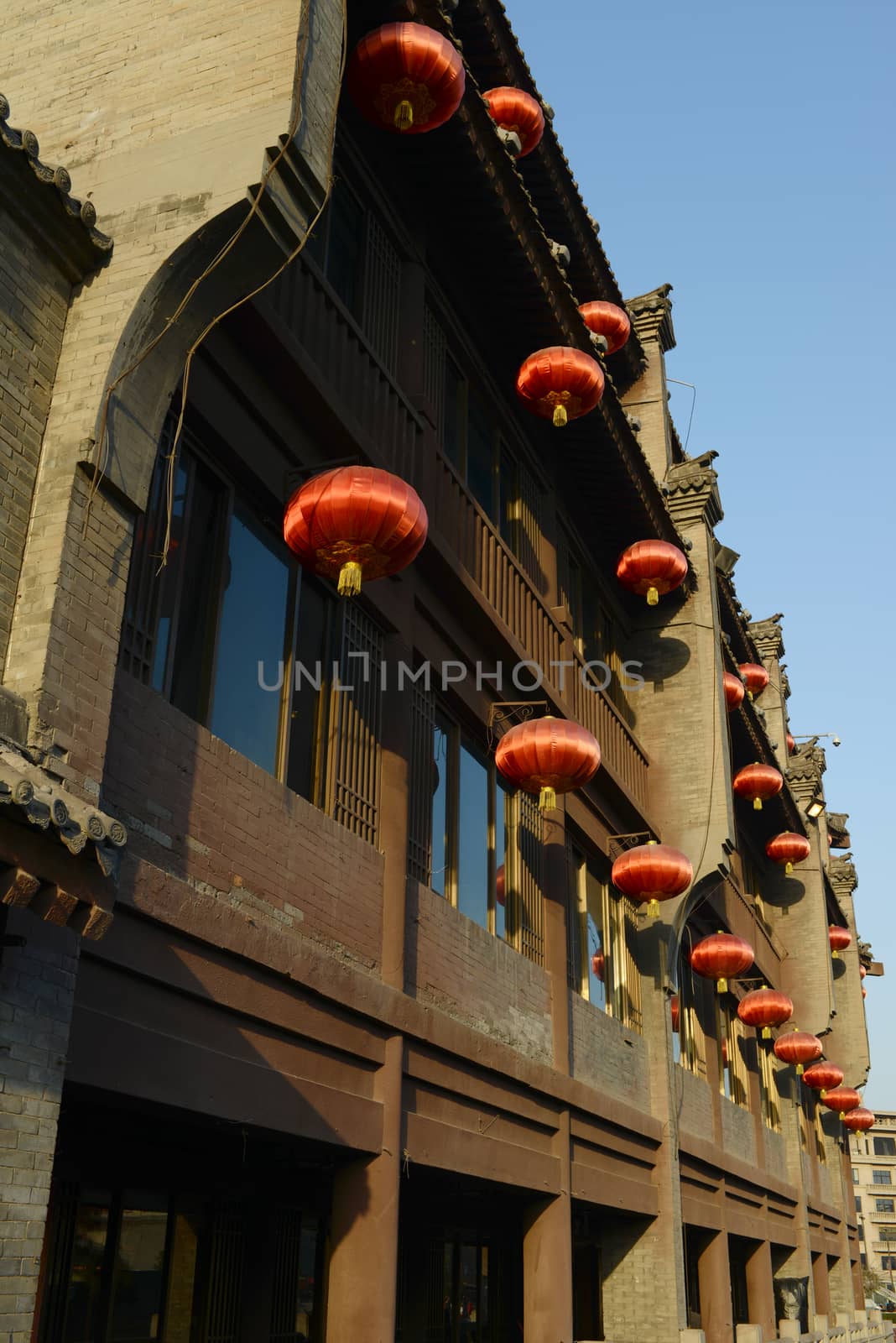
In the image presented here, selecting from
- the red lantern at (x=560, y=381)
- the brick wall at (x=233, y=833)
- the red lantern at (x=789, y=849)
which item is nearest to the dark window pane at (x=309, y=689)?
the brick wall at (x=233, y=833)

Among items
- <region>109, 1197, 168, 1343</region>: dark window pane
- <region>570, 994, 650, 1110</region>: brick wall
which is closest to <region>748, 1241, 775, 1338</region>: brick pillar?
<region>570, 994, 650, 1110</region>: brick wall

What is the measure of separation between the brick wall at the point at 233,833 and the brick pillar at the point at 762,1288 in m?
16.9

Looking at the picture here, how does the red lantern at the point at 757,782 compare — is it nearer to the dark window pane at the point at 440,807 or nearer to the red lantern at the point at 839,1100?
the red lantern at the point at 839,1100

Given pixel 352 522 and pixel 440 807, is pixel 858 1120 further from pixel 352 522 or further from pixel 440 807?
pixel 352 522

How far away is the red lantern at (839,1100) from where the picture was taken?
31016 millimetres

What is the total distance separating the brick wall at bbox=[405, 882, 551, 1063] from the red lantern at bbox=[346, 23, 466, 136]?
19.8 feet

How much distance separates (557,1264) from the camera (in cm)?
1235

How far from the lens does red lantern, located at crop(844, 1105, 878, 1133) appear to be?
3331 cm

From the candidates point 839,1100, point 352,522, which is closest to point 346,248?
point 352,522

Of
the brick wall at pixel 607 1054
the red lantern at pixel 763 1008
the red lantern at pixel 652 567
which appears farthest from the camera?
the red lantern at pixel 763 1008

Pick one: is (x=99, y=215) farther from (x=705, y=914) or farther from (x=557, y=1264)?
(x=705, y=914)

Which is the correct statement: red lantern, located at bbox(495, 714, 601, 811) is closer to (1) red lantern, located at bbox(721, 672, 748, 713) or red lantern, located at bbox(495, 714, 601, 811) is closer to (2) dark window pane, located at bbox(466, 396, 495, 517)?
(2) dark window pane, located at bbox(466, 396, 495, 517)

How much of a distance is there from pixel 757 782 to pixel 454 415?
1211 centimetres

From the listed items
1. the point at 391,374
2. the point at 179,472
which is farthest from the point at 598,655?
the point at 179,472
